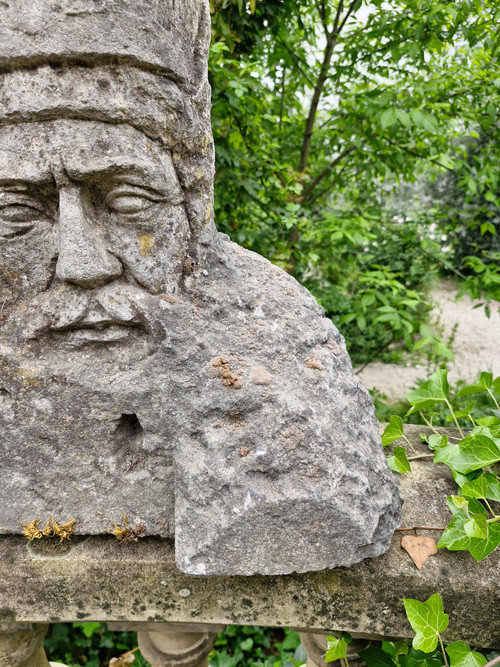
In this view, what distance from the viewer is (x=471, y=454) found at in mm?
1226

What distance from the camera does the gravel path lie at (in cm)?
485

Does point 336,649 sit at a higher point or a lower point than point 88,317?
lower

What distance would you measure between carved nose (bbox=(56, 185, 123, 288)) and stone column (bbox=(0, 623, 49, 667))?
98 cm

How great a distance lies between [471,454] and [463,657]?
1.46ft

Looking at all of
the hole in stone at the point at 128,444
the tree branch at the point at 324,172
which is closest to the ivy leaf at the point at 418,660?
the hole in stone at the point at 128,444

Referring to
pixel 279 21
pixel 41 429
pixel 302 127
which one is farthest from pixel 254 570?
pixel 302 127

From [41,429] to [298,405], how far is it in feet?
2.07

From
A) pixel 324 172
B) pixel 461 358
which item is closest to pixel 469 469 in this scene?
pixel 324 172

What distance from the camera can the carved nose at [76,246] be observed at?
3.54ft

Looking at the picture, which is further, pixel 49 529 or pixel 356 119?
pixel 356 119

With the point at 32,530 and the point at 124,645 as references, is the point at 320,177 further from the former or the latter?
the point at 124,645

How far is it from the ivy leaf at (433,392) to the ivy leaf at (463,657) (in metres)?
0.62

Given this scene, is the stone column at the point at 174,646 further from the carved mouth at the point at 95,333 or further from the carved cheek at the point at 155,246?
the carved cheek at the point at 155,246

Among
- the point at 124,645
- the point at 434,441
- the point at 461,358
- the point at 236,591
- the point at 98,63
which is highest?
the point at 98,63
